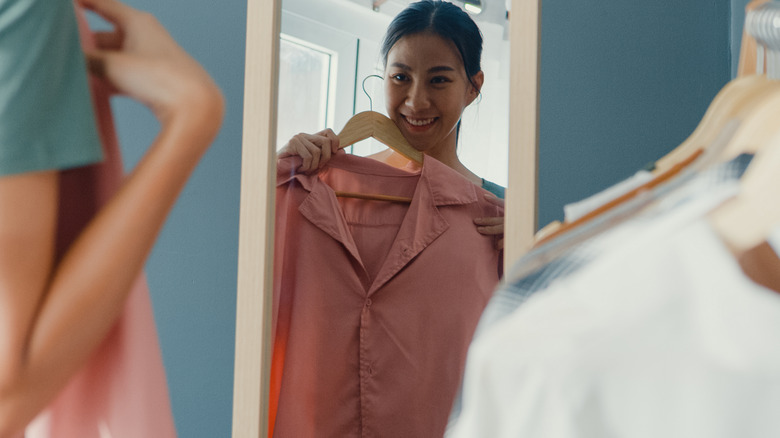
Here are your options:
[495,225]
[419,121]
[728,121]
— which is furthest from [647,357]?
[419,121]

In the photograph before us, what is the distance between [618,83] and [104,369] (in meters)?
0.84

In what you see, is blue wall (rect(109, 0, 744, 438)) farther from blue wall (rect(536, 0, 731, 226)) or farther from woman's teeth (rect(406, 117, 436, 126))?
woman's teeth (rect(406, 117, 436, 126))

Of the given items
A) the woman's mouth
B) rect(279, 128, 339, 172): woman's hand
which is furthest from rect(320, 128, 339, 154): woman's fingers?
the woman's mouth

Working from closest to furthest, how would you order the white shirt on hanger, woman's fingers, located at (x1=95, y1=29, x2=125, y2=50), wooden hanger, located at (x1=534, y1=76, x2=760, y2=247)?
the white shirt on hanger, wooden hanger, located at (x1=534, y1=76, x2=760, y2=247), woman's fingers, located at (x1=95, y1=29, x2=125, y2=50)

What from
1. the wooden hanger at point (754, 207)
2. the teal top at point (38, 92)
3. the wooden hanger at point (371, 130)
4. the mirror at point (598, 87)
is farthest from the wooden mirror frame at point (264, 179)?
the wooden hanger at point (754, 207)

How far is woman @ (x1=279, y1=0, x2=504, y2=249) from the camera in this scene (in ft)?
3.34

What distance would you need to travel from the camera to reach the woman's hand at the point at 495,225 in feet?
3.25

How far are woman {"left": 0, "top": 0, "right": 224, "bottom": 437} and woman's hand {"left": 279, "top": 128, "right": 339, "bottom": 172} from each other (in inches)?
7.0

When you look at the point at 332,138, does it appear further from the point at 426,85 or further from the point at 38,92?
the point at 38,92

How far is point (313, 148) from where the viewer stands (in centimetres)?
104

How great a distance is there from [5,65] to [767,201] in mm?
806

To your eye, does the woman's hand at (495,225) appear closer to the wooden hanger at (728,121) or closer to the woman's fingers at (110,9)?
the wooden hanger at (728,121)

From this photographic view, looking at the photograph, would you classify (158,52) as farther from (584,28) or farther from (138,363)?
(584,28)

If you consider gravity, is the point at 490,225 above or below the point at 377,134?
below
